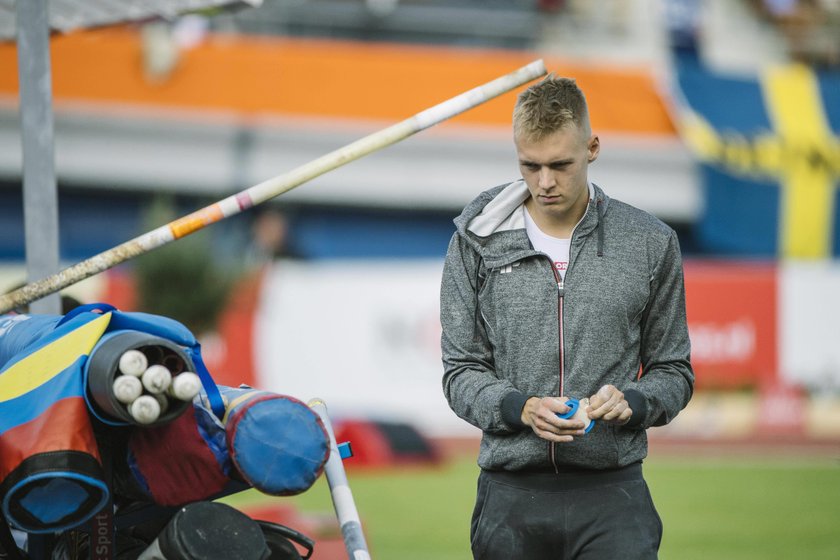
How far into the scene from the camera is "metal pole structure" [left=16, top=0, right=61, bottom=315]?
14.6ft

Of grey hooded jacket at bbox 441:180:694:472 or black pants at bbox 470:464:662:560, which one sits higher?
grey hooded jacket at bbox 441:180:694:472

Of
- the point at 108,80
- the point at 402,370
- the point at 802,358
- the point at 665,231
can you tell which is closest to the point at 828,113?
the point at 802,358

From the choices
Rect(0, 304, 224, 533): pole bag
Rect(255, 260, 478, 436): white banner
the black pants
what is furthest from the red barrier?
Rect(0, 304, 224, 533): pole bag

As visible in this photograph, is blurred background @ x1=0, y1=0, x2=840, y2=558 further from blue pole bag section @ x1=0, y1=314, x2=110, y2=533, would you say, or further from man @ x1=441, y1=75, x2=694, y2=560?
blue pole bag section @ x1=0, y1=314, x2=110, y2=533

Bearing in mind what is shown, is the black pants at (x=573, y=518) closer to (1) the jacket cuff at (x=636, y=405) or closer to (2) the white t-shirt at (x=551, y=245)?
(1) the jacket cuff at (x=636, y=405)

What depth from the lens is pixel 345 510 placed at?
132 inches

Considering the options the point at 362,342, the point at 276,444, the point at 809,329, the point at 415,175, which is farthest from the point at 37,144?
the point at 415,175

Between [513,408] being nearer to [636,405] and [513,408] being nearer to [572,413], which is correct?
[572,413]

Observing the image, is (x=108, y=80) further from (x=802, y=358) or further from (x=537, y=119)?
(x=537, y=119)

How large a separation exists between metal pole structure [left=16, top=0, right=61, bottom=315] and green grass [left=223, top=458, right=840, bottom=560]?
4.80 m

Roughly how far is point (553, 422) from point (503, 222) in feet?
1.99

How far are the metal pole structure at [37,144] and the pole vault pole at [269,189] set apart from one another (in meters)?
0.84

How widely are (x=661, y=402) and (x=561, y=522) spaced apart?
383mm

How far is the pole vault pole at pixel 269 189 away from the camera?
3.57 metres
